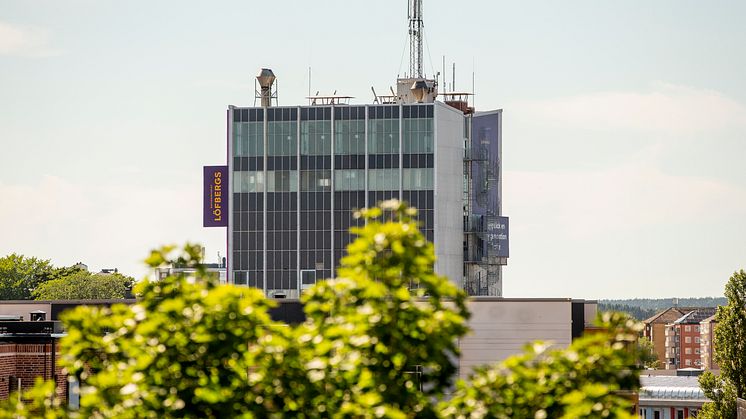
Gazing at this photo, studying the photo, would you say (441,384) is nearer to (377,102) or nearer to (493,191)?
(377,102)

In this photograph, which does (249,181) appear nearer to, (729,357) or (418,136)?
(418,136)

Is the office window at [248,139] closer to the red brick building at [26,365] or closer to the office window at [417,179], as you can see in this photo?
Answer: the office window at [417,179]

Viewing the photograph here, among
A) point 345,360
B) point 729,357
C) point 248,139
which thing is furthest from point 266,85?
point 345,360

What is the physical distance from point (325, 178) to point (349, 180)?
2.56 m

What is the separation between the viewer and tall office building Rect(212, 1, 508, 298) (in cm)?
15662

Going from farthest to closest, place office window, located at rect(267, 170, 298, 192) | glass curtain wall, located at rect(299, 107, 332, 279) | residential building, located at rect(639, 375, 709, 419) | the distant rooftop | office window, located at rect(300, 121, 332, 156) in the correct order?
the distant rooftop, residential building, located at rect(639, 375, 709, 419), office window, located at rect(267, 170, 298, 192), office window, located at rect(300, 121, 332, 156), glass curtain wall, located at rect(299, 107, 332, 279)

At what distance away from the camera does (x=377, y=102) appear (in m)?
163

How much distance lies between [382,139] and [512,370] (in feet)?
459

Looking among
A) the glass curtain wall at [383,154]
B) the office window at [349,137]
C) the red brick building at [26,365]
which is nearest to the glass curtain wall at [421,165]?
the glass curtain wall at [383,154]

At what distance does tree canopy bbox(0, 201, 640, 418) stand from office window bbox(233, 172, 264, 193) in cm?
14120

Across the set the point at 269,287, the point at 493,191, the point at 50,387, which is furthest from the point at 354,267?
the point at 493,191

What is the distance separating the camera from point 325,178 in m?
158

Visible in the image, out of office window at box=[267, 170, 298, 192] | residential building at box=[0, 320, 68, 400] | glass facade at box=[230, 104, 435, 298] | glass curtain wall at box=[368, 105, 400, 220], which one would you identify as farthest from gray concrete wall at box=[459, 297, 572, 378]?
office window at box=[267, 170, 298, 192]

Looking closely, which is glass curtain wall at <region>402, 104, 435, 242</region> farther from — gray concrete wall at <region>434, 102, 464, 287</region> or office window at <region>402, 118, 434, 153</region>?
gray concrete wall at <region>434, 102, 464, 287</region>
